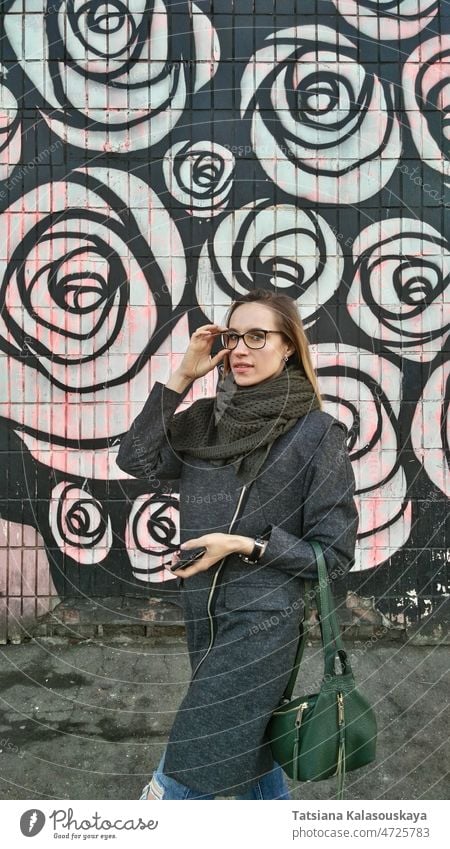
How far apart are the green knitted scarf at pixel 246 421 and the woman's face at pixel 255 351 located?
0.03 meters

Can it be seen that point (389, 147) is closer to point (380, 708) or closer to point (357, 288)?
point (357, 288)

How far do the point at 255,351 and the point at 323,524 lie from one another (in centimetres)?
53

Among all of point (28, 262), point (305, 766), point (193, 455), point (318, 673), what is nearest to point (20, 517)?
point (28, 262)

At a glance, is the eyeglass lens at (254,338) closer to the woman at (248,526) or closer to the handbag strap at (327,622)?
the woman at (248,526)

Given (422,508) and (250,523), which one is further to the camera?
(422,508)

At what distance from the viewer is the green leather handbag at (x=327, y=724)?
1.89 meters

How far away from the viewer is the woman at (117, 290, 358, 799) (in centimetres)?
195

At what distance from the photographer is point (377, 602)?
15.2 ft

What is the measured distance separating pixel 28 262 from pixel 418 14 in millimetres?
2885
